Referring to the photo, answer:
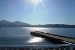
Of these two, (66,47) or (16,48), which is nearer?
(16,48)

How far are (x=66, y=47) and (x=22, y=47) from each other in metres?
1.68

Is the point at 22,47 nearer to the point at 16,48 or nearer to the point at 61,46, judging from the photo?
the point at 16,48

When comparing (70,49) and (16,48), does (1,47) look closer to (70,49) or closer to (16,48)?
(16,48)

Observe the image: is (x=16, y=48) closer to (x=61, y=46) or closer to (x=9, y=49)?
(x=9, y=49)

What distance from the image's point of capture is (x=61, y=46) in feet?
19.0

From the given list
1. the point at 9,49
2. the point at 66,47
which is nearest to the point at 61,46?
the point at 66,47

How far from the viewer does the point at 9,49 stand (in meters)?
5.62

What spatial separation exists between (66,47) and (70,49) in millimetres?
163

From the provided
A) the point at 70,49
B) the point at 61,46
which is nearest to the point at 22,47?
the point at 61,46

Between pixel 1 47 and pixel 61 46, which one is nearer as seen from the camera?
pixel 1 47

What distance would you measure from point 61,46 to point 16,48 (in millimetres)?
1652

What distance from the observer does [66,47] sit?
5.92m

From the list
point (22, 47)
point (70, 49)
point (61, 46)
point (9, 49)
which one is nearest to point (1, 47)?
point (9, 49)
